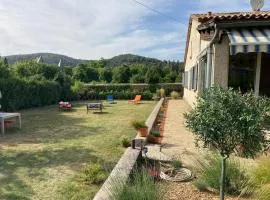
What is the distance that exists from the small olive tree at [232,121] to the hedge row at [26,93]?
25011 mm

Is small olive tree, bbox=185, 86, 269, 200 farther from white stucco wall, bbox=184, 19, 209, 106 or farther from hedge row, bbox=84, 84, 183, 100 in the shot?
hedge row, bbox=84, 84, 183, 100

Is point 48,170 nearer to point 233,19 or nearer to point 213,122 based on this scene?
point 213,122

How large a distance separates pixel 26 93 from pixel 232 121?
28656 mm

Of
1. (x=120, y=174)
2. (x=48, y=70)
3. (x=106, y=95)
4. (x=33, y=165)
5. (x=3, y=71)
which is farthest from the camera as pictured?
(x=106, y=95)

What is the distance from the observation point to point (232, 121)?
5875mm

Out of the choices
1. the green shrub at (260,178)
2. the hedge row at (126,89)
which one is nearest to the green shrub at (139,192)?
the green shrub at (260,178)

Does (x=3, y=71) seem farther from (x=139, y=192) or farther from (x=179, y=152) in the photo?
(x=139, y=192)

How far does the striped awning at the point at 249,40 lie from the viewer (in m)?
11.2

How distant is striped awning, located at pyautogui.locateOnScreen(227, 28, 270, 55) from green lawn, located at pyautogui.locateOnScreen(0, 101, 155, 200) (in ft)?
19.5

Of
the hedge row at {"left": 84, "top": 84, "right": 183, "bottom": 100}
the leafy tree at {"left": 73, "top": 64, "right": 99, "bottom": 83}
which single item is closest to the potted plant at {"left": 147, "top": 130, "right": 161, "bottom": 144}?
the hedge row at {"left": 84, "top": 84, "right": 183, "bottom": 100}

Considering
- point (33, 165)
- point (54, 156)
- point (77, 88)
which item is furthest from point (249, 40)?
point (77, 88)

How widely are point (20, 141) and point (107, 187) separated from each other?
9.78 m

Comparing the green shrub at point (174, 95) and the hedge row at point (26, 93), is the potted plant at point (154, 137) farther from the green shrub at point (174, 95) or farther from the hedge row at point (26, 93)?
the green shrub at point (174, 95)

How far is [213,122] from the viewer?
596cm
